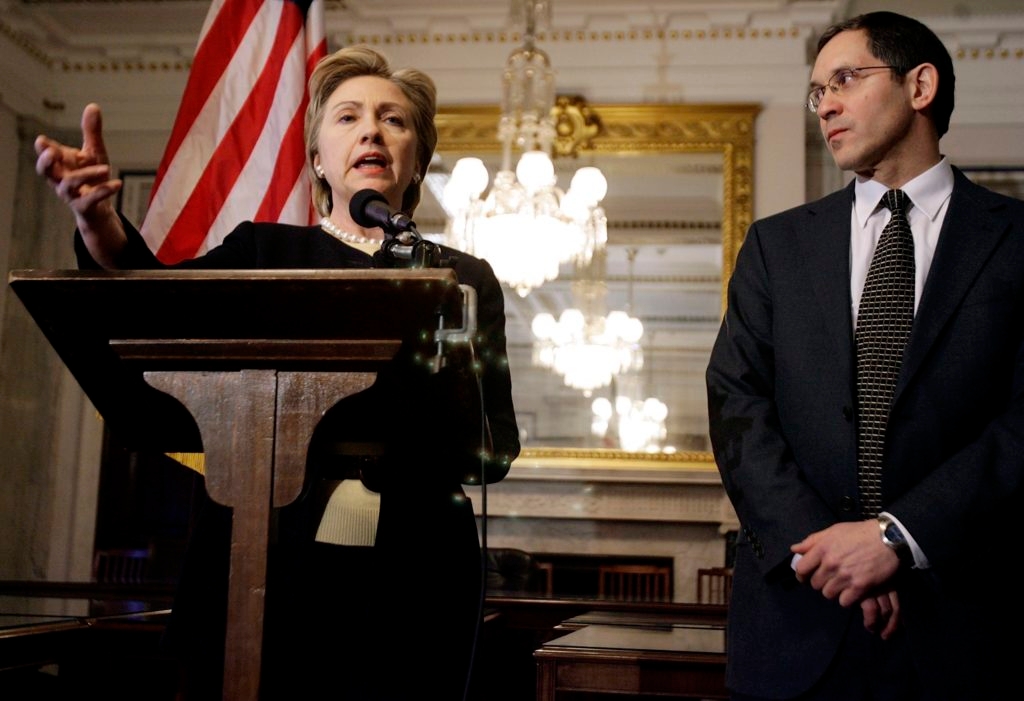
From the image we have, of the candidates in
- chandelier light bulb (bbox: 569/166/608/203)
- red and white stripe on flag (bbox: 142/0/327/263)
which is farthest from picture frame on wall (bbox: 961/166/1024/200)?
red and white stripe on flag (bbox: 142/0/327/263)

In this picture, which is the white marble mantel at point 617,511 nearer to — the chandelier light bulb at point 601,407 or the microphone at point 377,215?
the chandelier light bulb at point 601,407

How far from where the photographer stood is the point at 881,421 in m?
1.64

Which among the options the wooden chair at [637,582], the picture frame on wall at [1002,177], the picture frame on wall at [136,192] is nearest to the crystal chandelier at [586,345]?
the wooden chair at [637,582]

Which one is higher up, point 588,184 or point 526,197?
point 588,184

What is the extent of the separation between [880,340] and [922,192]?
293mm

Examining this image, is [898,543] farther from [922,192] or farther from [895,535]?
[922,192]

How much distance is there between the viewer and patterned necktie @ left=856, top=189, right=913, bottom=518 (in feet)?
5.34

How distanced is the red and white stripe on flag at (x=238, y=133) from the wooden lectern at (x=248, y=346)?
95.7 inches

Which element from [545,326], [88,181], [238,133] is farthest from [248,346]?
[545,326]

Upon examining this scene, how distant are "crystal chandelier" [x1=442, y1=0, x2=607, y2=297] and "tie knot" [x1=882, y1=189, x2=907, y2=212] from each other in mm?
3260

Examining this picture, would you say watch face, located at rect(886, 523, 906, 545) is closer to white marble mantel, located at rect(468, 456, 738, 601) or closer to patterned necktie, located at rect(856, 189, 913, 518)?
patterned necktie, located at rect(856, 189, 913, 518)

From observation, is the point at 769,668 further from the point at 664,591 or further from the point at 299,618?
the point at 664,591

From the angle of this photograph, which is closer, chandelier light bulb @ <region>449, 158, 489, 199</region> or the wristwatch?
the wristwatch

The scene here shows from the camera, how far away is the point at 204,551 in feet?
4.45
